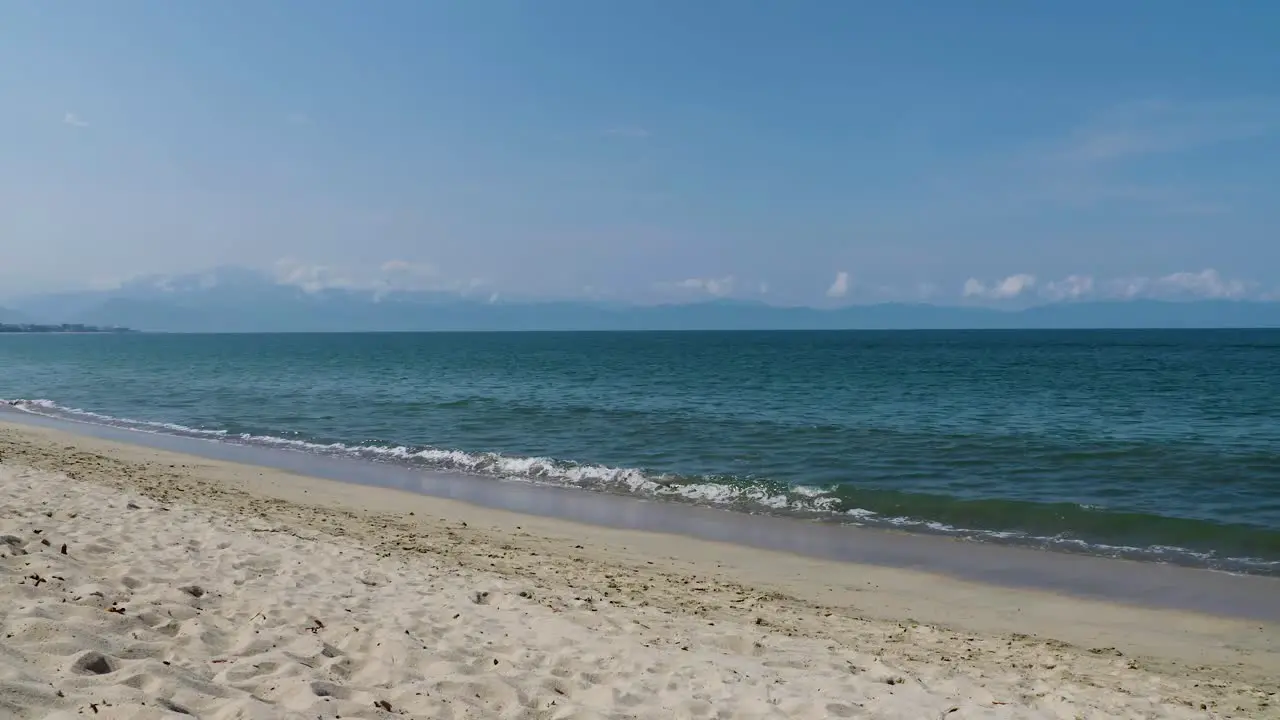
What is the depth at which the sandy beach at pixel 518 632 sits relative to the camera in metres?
5.20

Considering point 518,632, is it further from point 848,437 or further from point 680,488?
point 848,437

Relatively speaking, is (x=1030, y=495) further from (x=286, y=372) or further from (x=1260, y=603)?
(x=286, y=372)

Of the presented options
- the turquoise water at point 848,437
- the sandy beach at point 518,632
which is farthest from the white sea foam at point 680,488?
the sandy beach at point 518,632

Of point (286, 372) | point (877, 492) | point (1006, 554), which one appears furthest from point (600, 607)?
point (286, 372)

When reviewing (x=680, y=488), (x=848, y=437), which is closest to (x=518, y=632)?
(x=680, y=488)

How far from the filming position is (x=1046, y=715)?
19.8 ft

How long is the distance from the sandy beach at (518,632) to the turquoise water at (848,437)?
4420 millimetres

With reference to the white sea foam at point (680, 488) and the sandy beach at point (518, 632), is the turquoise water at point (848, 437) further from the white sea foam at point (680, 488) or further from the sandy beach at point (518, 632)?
the sandy beach at point (518, 632)

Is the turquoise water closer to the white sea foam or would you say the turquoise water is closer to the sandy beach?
the white sea foam

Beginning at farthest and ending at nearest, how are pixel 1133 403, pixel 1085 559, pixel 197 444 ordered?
pixel 1133 403 → pixel 197 444 → pixel 1085 559

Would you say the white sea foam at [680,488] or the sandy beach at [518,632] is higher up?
the sandy beach at [518,632]

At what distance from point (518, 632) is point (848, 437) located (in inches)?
723

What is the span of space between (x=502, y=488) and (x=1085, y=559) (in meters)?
11.0

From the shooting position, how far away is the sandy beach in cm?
520
